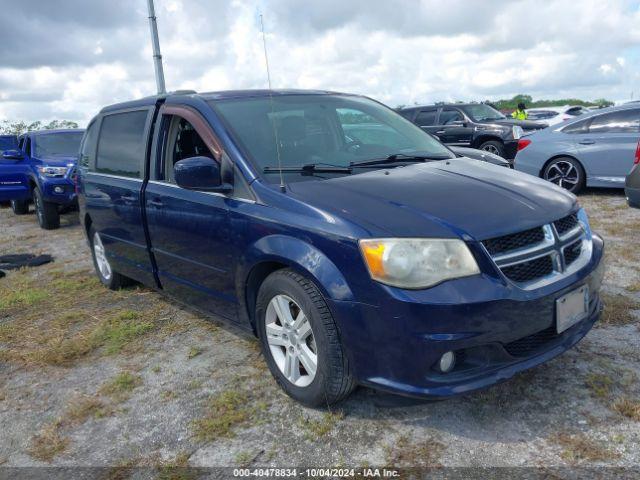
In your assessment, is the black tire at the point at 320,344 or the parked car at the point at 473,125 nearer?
the black tire at the point at 320,344

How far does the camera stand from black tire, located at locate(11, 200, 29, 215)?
11.6 m

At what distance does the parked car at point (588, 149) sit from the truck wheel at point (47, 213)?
7852 millimetres

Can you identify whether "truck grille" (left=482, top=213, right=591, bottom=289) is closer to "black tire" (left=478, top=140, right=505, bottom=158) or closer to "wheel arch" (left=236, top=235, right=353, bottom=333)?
"wheel arch" (left=236, top=235, right=353, bottom=333)

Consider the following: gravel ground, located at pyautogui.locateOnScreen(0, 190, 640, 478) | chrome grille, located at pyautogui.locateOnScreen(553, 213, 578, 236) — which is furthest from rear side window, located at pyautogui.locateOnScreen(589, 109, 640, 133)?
chrome grille, located at pyautogui.locateOnScreen(553, 213, 578, 236)

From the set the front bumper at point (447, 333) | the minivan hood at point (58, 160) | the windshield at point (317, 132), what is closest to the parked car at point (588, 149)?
the windshield at point (317, 132)

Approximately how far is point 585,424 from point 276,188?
1944 mm

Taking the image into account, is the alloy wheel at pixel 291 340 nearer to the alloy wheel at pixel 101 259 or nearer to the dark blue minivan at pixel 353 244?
the dark blue minivan at pixel 353 244

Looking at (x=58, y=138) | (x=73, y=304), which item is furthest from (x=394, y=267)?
(x=58, y=138)

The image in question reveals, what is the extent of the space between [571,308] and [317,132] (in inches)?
73.4

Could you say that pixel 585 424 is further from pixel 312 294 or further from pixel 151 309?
pixel 151 309

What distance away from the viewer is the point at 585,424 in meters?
2.73

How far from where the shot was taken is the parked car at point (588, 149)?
27.2 feet

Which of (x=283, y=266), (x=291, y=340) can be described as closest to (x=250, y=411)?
(x=291, y=340)

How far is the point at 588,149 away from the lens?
28.2 feet
